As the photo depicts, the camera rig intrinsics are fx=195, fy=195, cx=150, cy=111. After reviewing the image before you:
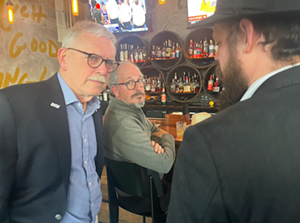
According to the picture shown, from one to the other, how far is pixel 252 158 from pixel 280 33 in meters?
0.40

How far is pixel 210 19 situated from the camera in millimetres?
664

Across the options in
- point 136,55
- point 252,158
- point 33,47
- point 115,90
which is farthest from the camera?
point 136,55

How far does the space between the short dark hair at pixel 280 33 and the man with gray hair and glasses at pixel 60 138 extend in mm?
895

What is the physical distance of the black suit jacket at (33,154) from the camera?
0.87 meters

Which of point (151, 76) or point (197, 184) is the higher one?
point (151, 76)

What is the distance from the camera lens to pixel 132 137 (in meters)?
1.37

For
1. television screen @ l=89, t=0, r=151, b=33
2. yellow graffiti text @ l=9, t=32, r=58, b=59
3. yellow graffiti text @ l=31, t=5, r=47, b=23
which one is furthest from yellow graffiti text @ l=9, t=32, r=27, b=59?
television screen @ l=89, t=0, r=151, b=33

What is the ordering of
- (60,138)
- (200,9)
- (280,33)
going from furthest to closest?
(200,9), (60,138), (280,33)

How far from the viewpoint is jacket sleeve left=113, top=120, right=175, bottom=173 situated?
135 cm

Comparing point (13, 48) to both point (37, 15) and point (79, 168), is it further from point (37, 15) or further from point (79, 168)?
point (79, 168)

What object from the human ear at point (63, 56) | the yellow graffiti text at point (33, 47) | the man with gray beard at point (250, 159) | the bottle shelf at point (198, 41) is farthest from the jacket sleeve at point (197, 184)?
the yellow graffiti text at point (33, 47)

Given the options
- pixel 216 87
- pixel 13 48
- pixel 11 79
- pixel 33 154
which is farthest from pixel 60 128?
pixel 216 87

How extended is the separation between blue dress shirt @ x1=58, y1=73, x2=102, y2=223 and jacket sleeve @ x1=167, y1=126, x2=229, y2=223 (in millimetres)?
770

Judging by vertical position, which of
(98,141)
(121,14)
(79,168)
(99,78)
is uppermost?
(121,14)
